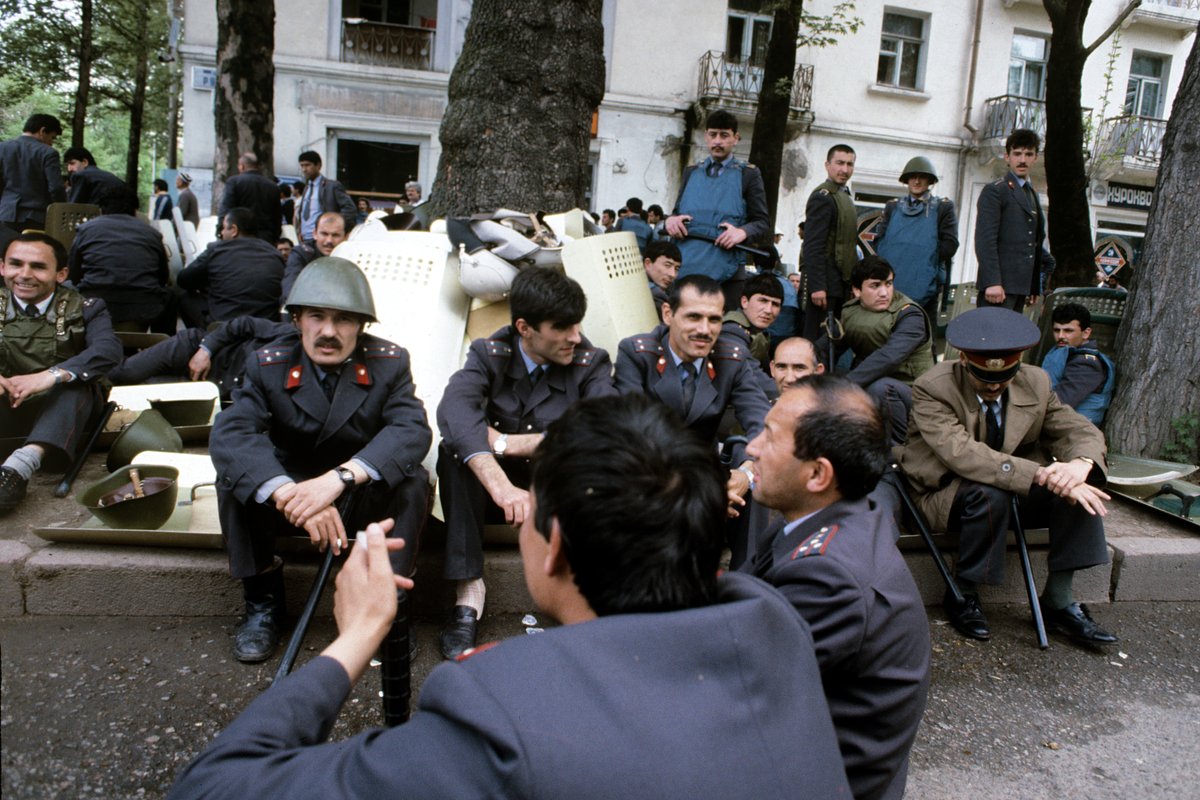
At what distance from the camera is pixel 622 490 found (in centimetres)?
134

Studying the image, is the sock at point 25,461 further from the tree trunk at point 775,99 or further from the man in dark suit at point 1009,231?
the tree trunk at point 775,99

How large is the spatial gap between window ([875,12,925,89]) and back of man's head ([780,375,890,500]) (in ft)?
67.3

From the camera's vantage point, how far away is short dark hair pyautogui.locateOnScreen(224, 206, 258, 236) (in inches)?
270

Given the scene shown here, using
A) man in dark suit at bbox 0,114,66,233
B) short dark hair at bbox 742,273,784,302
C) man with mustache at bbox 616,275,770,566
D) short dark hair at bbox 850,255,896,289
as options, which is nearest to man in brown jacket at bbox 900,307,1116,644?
man with mustache at bbox 616,275,770,566

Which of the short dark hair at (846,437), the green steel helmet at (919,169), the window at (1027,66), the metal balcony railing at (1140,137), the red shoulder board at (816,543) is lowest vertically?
the red shoulder board at (816,543)

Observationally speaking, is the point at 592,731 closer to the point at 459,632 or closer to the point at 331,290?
the point at 459,632

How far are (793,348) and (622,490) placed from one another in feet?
11.9

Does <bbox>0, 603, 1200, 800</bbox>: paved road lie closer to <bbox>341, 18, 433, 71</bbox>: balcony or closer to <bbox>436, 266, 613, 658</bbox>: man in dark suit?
<bbox>436, 266, 613, 658</bbox>: man in dark suit

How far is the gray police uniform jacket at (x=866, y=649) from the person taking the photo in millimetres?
1910

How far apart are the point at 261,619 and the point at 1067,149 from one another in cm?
969

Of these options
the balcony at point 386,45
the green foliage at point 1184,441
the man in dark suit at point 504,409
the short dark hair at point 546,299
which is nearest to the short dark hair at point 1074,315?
the green foliage at point 1184,441

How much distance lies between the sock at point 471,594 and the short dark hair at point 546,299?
1106 mm

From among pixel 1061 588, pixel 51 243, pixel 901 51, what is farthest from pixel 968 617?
pixel 901 51

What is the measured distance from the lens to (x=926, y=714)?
3463 mm
